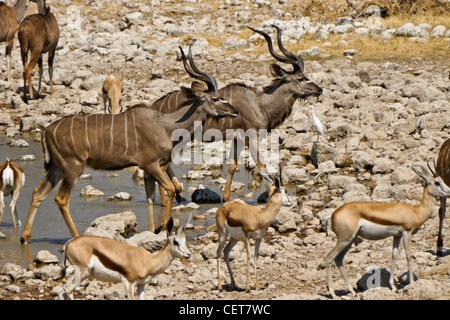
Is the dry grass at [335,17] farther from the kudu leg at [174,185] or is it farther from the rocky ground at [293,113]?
the kudu leg at [174,185]

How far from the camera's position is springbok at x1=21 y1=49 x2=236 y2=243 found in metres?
9.47

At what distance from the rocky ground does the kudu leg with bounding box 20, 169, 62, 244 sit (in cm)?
116

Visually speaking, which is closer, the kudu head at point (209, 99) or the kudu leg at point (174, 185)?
the kudu head at point (209, 99)

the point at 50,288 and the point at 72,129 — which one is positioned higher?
the point at 72,129

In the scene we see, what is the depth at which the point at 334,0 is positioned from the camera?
87.1ft

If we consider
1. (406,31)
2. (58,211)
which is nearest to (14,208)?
(58,211)

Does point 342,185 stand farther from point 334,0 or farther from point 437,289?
point 334,0

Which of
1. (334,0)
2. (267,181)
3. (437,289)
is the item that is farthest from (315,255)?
(334,0)

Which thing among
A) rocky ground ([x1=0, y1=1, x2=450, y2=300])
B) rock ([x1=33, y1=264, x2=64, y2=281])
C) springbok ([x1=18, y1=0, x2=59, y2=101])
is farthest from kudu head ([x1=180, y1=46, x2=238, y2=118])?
springbok ([x1=18, y1=0, x2=59, y2=101])

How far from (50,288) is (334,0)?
20764 millimetres

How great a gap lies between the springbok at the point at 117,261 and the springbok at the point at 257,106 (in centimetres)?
432

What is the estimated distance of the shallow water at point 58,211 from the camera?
9.40m

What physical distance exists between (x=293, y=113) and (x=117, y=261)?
956cm

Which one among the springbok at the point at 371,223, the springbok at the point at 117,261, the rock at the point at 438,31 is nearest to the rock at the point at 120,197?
the springbok at the point at 117,261
